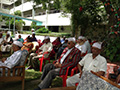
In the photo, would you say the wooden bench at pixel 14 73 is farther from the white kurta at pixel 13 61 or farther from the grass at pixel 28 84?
the grass at pixel 28 84

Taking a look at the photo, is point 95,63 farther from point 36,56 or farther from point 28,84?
point 36,56

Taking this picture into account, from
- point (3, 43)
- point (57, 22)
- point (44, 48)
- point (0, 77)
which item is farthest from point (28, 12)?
point (0, 77)

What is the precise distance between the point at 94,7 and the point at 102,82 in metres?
9.64

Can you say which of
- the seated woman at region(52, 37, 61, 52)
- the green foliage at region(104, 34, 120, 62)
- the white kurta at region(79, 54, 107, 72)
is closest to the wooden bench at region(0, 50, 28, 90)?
the white kurta at region(79, 54, 107, 72)

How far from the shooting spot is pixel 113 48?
5559mm

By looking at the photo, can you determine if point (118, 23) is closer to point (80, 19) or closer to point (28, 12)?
point (80, 19)

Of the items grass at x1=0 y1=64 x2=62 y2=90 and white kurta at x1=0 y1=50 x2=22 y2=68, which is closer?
white kurta at x1=0 y1=50 x2=22 y2=68

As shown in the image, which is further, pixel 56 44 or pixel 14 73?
pixel 56 44

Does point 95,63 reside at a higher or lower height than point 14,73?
higher

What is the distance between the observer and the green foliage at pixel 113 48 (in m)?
5.50

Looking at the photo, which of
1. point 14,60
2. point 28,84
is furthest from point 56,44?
A: point 14,60

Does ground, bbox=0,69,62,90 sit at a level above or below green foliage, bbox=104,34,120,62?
below

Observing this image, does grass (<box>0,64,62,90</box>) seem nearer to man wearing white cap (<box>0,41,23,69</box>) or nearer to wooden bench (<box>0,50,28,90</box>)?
wooden bench (<box>0,50,28,90</box>)

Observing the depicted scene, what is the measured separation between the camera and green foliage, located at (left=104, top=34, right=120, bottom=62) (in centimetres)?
550
